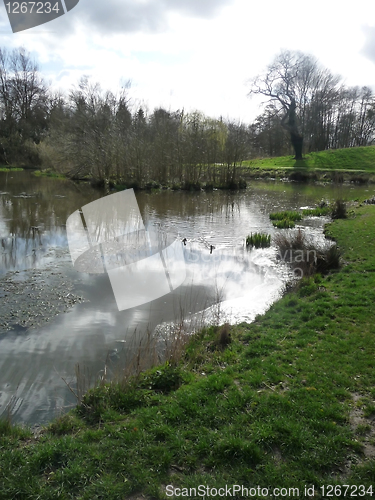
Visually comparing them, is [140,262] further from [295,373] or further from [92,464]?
[92,464]

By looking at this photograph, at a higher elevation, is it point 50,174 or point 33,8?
point 33,8

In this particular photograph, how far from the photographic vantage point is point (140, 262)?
10531 millimetres

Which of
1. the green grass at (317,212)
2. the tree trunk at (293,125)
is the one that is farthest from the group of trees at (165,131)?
the green grass at (317,212)

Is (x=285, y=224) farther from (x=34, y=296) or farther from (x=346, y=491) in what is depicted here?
(x=346, y=491)

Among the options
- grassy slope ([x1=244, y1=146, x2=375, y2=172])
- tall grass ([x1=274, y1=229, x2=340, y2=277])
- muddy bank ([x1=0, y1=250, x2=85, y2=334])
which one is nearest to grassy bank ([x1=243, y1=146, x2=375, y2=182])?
grassy slope ([x1=244, y1=146, x2=375, y2=172])

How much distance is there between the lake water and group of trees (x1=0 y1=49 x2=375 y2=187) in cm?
1337

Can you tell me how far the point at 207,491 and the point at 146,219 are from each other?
51.5 feet

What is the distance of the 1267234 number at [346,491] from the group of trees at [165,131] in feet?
89.6

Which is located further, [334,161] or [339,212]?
[334,161]

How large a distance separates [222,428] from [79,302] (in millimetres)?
4948

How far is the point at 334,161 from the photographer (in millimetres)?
48406

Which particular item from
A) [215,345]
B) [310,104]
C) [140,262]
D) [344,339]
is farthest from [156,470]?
[310,104]

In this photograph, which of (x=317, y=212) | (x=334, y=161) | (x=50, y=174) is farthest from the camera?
(x=334, y=161)

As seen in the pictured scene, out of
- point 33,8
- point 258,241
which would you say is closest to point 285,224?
point 258,241
